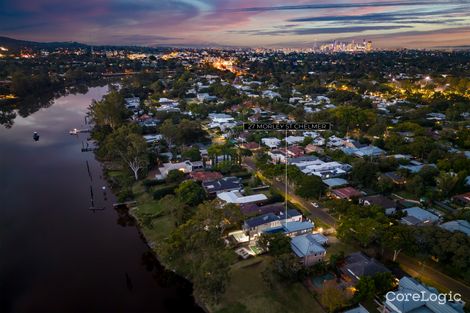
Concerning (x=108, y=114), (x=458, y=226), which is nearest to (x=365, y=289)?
(x=458, y=226)

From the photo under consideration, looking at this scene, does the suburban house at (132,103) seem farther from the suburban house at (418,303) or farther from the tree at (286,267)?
the suburban house at (418,303)

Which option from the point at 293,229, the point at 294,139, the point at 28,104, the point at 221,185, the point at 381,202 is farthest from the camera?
the point at 28,104

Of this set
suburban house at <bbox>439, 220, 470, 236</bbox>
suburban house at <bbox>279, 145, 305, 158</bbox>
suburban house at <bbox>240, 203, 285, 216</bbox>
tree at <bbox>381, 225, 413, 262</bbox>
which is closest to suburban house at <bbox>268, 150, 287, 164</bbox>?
suburban house at <bbox>279, 145, 305, 158</bbox>

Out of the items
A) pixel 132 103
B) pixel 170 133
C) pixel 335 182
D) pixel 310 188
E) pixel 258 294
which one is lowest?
pixel 258 294

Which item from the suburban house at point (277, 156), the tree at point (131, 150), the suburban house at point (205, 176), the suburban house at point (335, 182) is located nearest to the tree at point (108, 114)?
the tree at point (131, 150)

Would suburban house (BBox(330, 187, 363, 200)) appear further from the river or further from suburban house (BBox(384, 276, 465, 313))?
the river

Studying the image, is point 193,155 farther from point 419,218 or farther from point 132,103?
point 132,103
